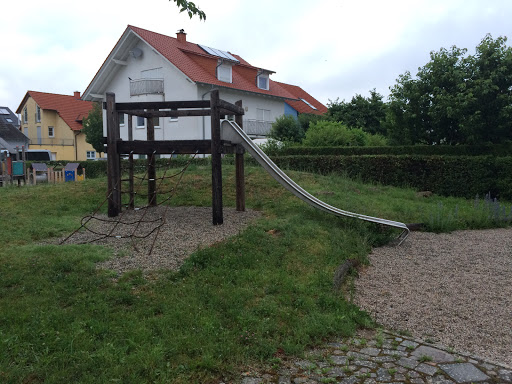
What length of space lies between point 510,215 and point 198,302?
33.2 ft

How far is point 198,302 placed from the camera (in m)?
4.76

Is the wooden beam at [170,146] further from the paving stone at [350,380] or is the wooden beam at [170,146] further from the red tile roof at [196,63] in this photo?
the red tile roof at [196,63]

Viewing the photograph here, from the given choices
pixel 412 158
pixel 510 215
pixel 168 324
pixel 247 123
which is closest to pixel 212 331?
pixel 168 324

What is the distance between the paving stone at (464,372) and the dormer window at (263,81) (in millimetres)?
32844

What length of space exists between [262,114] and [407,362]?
105ft

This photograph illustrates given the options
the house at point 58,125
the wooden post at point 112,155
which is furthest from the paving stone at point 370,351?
the house at point 58,125

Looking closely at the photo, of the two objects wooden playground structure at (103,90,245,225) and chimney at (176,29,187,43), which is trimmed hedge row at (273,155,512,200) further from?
chimney at (176,29,187,43)

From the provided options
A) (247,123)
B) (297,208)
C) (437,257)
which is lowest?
(437,257)

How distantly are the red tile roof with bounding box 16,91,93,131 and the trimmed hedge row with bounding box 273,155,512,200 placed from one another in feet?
131

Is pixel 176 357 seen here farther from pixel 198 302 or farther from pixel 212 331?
pixel 198 302

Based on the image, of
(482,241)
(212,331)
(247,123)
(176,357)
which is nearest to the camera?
(176,357)

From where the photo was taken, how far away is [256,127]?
33844 mm

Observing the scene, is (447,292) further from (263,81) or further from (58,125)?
(58,125)

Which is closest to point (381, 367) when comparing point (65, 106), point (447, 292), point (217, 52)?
point (447, 292)
